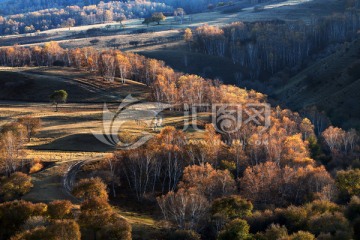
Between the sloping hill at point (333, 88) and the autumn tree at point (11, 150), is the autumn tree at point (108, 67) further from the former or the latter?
the autumn tree at point (11, 150)

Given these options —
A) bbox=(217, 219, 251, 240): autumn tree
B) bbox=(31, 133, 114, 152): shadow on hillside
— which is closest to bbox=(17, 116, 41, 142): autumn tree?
bbox=(31, 133, 114, 152): shadow on hillside

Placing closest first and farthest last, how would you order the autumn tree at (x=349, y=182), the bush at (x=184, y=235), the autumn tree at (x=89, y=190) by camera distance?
the bush at (x=184, y=235), the autumn tree at (x=89, y=190), the autumn tree at (x=349, y=182)

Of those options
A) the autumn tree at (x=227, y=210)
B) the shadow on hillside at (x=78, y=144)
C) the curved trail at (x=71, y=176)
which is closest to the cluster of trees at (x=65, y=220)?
the curved trail at (x=71, y=176)

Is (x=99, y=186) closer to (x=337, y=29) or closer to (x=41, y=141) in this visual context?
(x=41, y=141)

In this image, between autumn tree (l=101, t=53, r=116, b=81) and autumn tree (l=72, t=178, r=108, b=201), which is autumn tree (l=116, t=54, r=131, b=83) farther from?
autumn tree (l=72, t=178, r=108, b=201)

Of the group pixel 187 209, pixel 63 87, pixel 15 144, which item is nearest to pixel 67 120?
pixel 15 144

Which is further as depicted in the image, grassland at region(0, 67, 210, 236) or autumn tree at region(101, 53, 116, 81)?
autumn tree at region(101, 53, 116, 81)

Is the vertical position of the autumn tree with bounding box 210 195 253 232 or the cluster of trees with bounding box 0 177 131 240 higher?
the cluster of trees with bounding box 0 177 131 240

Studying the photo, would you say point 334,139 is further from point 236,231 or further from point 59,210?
point 59,210
